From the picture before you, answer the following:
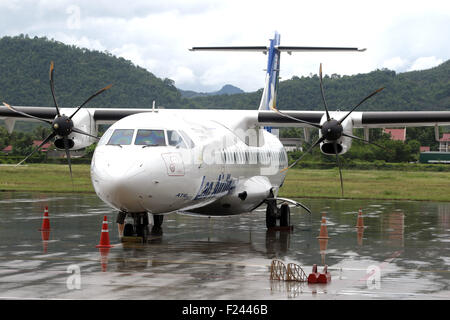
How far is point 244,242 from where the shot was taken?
15359 millimetres

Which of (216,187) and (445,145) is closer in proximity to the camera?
(216,187)

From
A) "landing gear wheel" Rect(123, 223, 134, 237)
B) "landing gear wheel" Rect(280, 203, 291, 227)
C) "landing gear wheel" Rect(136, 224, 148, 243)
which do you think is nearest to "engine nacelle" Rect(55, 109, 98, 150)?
"landing gear wheel" Rect(123, 223, 134, 237)

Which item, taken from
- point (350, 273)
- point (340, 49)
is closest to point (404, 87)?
point (340, 49)

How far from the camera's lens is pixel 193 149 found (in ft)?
47.0

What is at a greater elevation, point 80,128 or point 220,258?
point 80,128

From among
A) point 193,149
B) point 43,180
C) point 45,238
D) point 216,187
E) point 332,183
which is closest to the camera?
point 193,149

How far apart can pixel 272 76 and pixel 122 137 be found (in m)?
11.0

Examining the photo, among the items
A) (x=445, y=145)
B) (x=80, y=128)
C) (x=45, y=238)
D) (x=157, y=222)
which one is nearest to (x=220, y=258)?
(x=45, y=238)

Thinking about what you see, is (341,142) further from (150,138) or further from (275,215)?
(150,138)

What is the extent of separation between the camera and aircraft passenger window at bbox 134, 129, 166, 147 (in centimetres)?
1338

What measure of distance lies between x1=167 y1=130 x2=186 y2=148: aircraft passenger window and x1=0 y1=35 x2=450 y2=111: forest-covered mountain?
329 ft
